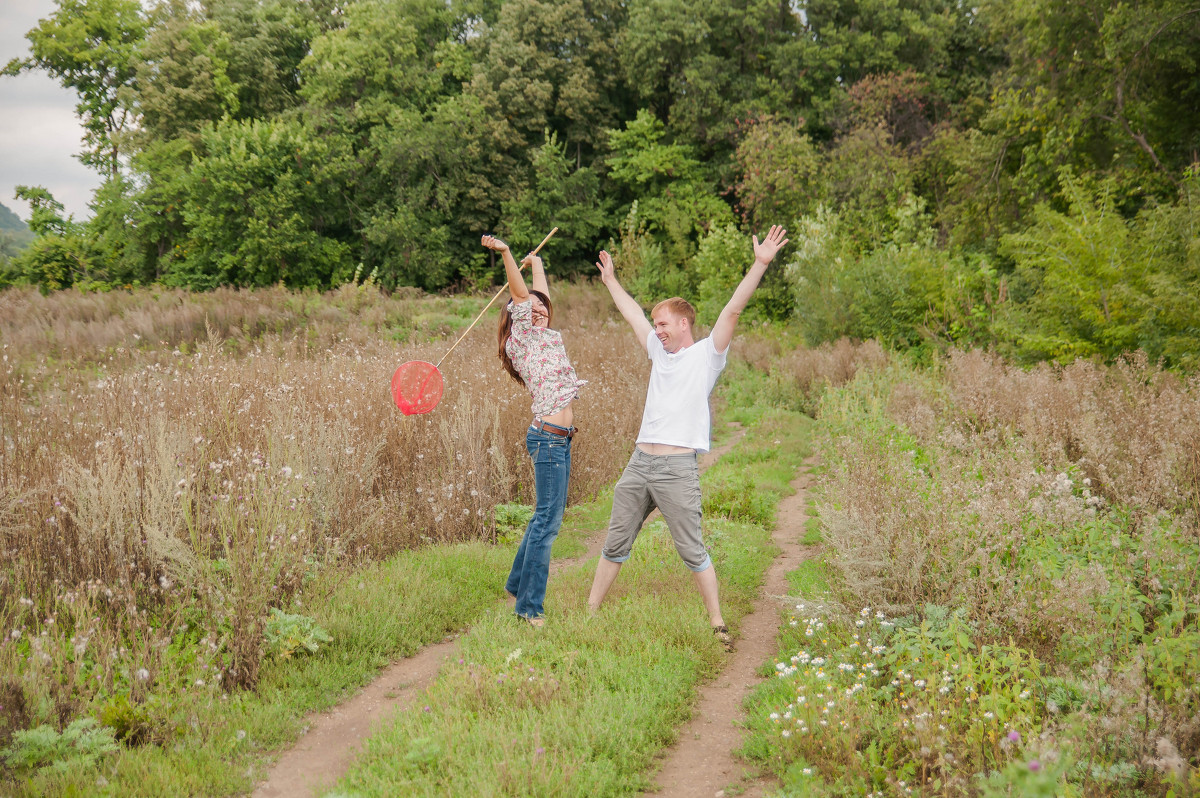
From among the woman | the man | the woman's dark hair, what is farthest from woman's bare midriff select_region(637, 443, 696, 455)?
the woman's dark hair

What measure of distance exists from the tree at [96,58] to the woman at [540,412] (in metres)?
33.8

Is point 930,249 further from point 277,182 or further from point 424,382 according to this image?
point 277,182

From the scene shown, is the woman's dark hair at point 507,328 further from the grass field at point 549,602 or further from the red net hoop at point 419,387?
the grass field at point 549,602

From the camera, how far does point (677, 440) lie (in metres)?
→ 4.46

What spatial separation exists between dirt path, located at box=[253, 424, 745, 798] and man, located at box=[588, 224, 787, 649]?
128 centimetres

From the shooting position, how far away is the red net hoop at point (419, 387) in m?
6.06

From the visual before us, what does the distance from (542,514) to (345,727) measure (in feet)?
5.22

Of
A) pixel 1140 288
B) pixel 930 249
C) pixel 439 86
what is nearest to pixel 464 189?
pixel 439 86

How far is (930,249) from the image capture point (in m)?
16.5

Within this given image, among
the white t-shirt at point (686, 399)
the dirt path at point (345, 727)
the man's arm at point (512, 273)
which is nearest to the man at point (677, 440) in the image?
the white t-shirt at point (686, 399)

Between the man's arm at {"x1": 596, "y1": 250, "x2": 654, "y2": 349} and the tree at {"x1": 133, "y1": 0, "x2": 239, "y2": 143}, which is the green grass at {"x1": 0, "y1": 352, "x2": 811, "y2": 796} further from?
the tree at {"x1": 133, "y1": 0, "x2": 239, "y2": 143}

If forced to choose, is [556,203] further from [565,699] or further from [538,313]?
[565,699]

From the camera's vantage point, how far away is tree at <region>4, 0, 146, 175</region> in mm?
31094

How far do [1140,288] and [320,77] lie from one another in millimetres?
30951
